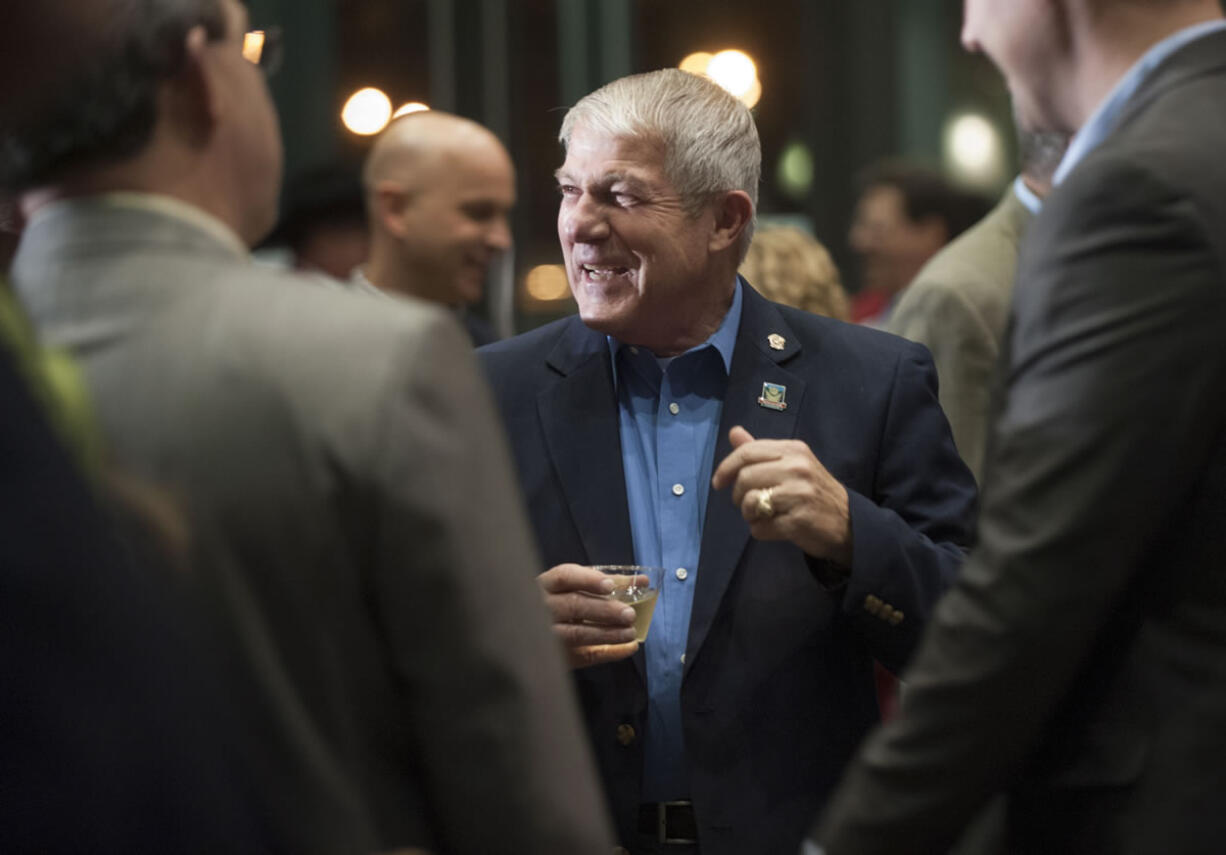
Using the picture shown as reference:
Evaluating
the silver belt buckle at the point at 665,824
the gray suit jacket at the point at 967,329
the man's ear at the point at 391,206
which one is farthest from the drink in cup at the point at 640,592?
the man's ear at the point at 391,206

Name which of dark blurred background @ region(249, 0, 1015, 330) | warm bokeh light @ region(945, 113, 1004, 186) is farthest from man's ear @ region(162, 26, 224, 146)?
warm bokeh light @ region(945, 113, 1004, 186)

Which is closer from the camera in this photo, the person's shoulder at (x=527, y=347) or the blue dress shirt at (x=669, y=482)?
the blue dress shirt at (x=669, y=482)

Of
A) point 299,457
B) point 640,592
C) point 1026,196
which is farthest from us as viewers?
point 1026,196

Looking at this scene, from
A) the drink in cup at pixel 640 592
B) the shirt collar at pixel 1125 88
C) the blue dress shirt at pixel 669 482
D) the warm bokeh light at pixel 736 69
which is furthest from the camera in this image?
the warm bokeh light at pixel 736 69

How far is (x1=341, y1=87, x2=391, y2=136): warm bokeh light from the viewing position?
921cm

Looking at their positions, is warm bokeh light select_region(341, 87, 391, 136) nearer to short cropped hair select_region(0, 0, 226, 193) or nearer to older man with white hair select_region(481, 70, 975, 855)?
older man with white hair select_region(481, 70, 975, 855)

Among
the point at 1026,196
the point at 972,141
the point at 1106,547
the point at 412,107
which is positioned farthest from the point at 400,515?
the point at 972,141

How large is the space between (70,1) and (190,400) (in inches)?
12.5

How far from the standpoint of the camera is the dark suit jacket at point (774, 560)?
6.75ft

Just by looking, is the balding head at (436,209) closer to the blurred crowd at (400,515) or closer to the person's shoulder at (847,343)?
the person's shoulder at (847,343)

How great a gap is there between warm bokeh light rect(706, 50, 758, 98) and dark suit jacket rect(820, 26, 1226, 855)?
7.98 m

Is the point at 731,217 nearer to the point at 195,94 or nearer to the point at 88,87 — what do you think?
the point at 195,94

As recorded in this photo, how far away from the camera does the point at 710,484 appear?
2.22 meters

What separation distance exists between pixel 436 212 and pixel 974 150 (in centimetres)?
590
